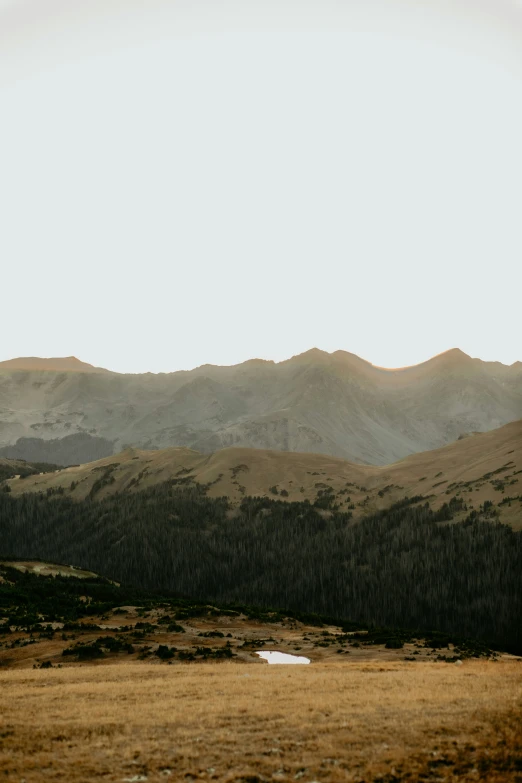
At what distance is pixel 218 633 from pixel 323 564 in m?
101

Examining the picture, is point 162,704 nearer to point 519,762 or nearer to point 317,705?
point 317,705

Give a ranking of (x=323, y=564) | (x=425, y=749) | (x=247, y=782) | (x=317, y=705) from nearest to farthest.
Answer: (x=247, y=782) → (x=425, y=749) → (x=317, y=705) → (x=323, y=564)

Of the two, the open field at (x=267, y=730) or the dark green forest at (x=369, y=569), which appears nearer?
the open field at (x=267, y=730)

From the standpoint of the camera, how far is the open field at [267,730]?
835 inches

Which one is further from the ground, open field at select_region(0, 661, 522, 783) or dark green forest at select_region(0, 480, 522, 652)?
open field at select_region(0, 661, 522, 783)

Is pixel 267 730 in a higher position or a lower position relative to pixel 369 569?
higher

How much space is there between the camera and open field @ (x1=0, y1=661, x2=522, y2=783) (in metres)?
21.2

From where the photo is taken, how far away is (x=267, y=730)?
26.0 metres

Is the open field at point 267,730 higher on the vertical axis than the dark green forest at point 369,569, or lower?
higher

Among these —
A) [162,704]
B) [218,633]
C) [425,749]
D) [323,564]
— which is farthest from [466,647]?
[323,564]

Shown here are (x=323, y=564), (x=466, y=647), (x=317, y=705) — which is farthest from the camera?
(x=323, y=564)

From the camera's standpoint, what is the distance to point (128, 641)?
212 ft

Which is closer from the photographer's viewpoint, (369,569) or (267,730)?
(267,730)

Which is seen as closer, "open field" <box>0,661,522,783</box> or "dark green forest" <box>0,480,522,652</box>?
"open field" <box>0,661,522,783</box>
